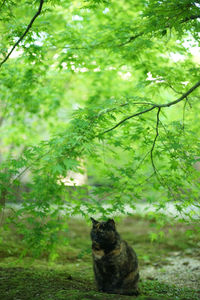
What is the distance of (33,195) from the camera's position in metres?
3.14

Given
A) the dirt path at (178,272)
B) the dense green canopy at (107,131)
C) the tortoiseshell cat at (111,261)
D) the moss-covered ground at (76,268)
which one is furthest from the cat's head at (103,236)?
the dirt path at (178,272)

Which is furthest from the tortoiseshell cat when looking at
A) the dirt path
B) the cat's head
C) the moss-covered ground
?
the dirt path

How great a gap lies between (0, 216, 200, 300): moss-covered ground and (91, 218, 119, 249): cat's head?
0.47 meters

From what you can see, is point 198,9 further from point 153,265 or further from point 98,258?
point 153,265

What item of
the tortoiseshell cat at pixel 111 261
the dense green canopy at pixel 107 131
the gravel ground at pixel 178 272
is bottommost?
the gravel ground at pixel 178 272

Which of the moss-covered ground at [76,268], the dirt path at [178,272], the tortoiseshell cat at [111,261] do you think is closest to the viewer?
the moss-covered ground at [76,268]

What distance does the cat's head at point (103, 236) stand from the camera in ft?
8.73

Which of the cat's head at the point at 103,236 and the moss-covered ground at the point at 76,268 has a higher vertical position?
the cat's head at the point at 103,236

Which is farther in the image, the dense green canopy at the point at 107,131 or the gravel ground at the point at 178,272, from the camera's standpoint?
the gravel ground at the point at 178,272

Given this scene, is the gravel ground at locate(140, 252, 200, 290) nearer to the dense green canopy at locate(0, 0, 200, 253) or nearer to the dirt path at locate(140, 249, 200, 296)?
the dirt path at locate(140, 249, 200, 296)

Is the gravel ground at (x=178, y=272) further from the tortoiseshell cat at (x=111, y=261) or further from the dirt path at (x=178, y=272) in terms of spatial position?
the tortoiseshell cat at (x=111, y=261)

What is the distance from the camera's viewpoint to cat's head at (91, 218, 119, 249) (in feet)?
8.73

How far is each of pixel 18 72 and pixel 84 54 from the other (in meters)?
1.26

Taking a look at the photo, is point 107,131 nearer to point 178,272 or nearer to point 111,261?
point 111,261
